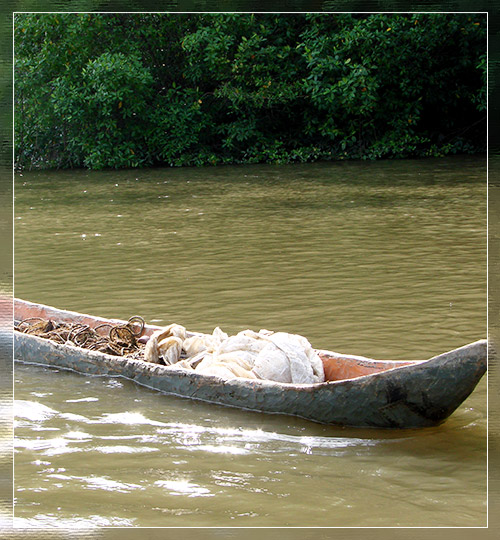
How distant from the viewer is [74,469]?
13.6 feet

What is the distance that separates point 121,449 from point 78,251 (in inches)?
240

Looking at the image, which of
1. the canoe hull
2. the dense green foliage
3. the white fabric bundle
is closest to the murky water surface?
the canoe hull

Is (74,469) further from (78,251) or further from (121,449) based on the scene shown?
(78,251)

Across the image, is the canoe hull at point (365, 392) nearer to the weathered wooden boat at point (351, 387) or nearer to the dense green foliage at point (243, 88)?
the weathered wooden boat at point (351, 387)

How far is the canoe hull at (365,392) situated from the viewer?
4.17m

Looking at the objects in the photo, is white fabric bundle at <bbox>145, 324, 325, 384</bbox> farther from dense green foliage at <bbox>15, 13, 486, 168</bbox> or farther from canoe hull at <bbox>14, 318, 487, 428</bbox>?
dense green foliage at <bbox>15, 13, 486, 168</bbox>

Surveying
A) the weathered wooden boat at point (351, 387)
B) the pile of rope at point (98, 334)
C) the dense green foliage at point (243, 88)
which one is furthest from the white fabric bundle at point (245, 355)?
the dense green foliage at point (243, 88)

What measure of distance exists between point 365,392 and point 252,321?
8.59 ft

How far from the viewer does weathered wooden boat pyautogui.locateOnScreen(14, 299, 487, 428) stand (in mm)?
4191

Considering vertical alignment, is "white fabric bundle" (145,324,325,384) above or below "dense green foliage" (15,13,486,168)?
below

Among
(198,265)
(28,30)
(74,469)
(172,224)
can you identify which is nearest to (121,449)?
(74,469)

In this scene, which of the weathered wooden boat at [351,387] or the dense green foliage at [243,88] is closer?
the weathered wooden boat at [351,387]

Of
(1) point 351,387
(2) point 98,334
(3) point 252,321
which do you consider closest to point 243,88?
(3) point 252,321

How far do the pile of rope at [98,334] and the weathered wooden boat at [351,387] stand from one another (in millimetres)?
275
